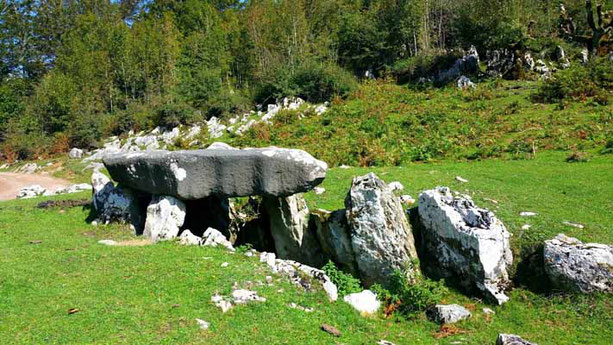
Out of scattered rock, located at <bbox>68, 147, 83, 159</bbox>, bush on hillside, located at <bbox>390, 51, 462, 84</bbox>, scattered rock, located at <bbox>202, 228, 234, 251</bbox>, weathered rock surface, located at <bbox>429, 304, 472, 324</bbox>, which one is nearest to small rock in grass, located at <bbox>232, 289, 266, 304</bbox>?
scattered rock, located at <bbox>202, 228, 234, 251</bbox>

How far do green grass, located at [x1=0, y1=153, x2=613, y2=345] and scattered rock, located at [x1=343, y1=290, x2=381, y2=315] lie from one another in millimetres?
280

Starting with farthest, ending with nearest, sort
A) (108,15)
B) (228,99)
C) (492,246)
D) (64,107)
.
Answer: (108,15) < (64,107) < (228,99) < (492,246)

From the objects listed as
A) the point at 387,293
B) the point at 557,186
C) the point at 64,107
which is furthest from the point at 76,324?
the point at 64,107

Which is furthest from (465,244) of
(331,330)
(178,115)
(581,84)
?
(178,115)

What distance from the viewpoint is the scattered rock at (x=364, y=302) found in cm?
1012

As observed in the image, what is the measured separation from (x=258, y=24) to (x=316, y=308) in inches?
1963

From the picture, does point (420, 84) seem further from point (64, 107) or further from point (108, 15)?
point (108, 15)

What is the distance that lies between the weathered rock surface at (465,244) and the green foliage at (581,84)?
2135 centimetres

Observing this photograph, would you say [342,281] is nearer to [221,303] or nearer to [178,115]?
[221,303]

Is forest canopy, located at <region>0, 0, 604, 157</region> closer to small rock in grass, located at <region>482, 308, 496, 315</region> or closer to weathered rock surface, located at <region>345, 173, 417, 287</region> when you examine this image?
weathered rock surface, located at <region>345, 173, 417, 287</region>

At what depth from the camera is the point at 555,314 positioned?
31.7 ft

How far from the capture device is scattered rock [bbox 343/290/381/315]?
1012cm

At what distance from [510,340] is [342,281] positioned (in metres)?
4.45

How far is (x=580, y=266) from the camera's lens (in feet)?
32.8
